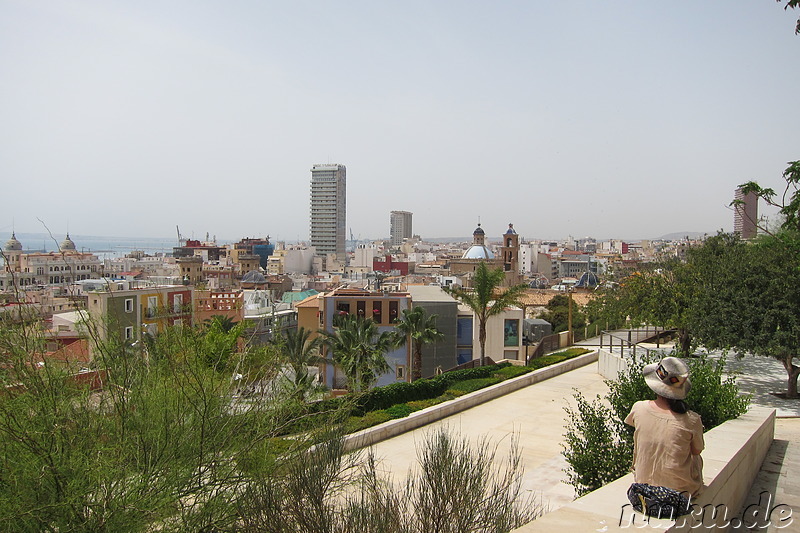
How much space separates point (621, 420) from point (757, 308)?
675 cm

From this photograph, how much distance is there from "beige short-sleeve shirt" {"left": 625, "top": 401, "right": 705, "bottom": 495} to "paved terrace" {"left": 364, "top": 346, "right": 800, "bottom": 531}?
0.92ft

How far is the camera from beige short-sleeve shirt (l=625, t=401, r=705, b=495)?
3766mm

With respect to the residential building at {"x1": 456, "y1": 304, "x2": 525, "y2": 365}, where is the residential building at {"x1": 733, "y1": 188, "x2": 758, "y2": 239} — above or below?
above

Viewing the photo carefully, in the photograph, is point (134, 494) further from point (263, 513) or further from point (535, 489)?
point (535, 489)

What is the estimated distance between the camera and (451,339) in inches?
1222

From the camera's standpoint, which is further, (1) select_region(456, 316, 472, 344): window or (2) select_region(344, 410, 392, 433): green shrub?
(1) select_region(456, 316, 472, 344): window

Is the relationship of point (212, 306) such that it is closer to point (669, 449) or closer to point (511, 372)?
point (511, 372)

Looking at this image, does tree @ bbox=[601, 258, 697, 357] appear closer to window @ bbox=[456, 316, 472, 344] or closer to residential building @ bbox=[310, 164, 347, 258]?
window @ bbox=[456, 316, 472, 344]

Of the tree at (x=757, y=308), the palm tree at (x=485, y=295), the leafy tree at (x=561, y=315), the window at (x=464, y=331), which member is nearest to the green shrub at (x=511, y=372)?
the tree at (x=757, y=308)

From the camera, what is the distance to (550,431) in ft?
36.9

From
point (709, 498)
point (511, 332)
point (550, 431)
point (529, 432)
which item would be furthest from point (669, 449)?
point (511, 332)

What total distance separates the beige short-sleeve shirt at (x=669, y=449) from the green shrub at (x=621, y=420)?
5.71 feet

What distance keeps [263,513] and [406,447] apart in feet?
21.3

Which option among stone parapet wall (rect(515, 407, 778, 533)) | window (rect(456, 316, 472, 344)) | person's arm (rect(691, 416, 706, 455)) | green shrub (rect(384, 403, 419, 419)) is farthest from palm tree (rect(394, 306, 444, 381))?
person's arm (rect(691, 416, 706, 455))
